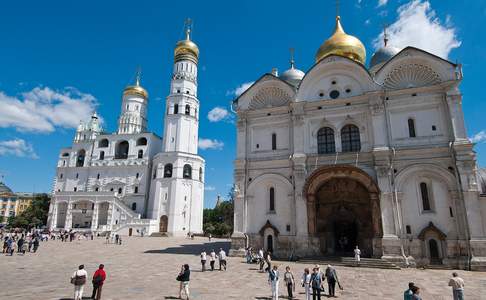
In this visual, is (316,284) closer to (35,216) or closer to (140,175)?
(140,175)

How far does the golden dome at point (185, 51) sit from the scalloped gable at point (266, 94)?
105 ft

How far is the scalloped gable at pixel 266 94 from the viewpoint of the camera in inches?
942

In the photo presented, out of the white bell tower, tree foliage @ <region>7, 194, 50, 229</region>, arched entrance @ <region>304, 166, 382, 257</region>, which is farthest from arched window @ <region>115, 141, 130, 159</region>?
arched entrance @ <region>304, 166, 382, 257</region>

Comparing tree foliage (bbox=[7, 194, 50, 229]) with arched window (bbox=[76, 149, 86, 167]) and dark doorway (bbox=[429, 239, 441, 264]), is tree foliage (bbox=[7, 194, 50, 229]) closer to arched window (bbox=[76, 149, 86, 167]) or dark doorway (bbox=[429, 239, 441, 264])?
arched window (bbox=[76, 149, 86, 167])

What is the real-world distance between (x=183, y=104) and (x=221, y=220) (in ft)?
101

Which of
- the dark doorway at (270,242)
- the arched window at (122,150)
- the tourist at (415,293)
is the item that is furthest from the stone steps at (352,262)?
the arched window at (122,150)

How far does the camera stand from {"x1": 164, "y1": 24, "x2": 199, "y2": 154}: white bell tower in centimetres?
4997

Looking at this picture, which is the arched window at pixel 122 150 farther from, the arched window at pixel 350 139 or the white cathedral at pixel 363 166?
the arched window at pixel 350 139

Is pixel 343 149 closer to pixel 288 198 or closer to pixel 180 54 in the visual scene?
pixel 288 198

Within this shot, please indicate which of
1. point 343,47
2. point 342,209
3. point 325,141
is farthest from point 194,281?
point 343,47

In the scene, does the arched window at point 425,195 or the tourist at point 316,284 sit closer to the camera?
the tourist at point 316,284

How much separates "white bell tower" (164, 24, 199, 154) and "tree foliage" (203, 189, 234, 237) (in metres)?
16.7

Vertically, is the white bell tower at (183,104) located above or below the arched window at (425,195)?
above

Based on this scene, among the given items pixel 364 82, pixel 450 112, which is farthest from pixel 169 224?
pixel 450 112
